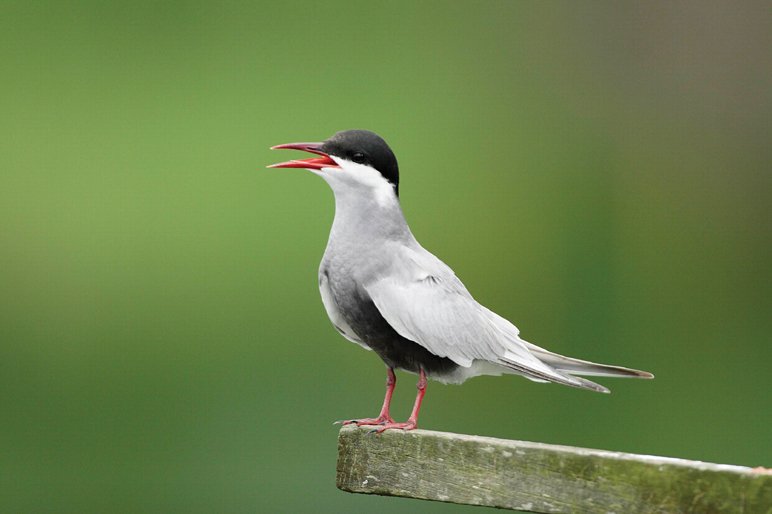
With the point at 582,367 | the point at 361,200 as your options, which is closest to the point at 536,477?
the point at 582,367

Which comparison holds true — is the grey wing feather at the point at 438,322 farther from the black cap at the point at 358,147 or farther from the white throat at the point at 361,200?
the black cap at the point at 358,147

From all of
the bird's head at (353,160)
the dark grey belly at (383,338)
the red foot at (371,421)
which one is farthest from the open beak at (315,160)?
the red foot at (371,421)

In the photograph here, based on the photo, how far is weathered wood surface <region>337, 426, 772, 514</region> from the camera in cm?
203

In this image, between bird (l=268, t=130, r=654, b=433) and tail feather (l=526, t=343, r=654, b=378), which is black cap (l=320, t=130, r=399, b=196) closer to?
bird (l=268, t=130, r=654, b=433)

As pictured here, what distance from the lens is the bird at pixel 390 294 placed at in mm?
2562

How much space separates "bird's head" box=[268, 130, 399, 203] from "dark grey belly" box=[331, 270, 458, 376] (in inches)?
8.9

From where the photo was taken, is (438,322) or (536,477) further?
(438,322)

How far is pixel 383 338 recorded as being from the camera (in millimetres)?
2621

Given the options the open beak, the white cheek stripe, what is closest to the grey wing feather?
the white cheek stripe

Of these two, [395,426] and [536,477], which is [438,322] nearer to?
[395,426]

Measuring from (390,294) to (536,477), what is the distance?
0.55 meters

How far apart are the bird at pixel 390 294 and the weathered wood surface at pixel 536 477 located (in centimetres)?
11

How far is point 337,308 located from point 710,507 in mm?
947

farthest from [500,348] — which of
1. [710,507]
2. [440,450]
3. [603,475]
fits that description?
[710,507]
